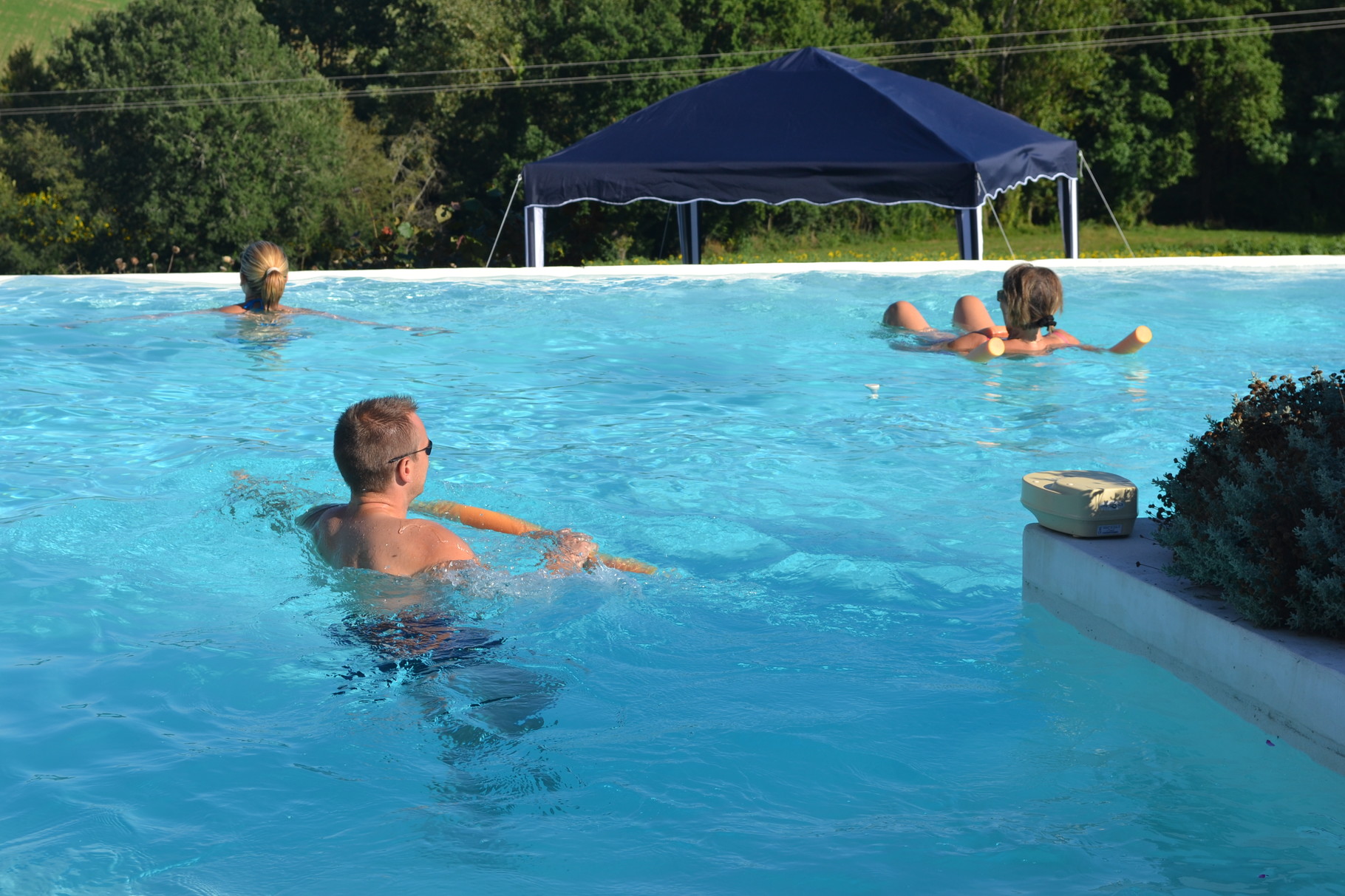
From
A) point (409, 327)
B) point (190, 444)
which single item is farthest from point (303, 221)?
point (190, 444)

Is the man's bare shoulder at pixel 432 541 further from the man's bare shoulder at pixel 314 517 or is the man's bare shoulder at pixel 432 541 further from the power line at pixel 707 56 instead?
the power line at pixel 707 56

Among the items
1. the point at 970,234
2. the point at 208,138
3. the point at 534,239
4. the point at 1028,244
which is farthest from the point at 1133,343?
the point at 208,138

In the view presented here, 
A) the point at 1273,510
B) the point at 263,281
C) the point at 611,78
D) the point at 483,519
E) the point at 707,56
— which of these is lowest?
the point at 483,519

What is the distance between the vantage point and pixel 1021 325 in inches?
372

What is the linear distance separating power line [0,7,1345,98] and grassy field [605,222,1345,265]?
4.71 meters

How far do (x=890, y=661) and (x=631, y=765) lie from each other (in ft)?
3.78

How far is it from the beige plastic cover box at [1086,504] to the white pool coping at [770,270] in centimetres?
1118

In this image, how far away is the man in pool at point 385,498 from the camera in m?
4.14

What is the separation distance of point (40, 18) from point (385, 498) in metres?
38.3

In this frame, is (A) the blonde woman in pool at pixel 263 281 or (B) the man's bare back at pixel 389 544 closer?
(B) the man's bare back at pixel 389 544

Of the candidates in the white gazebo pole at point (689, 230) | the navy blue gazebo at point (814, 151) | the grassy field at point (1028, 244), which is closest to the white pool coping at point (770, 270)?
the navy blue gazebo at point (814, 151)

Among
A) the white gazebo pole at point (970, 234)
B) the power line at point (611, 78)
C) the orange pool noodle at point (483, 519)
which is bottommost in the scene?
the orange pool noodle at point (483, 519)

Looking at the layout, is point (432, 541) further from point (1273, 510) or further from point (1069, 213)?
point (1069, 213)

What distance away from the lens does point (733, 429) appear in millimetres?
7883
